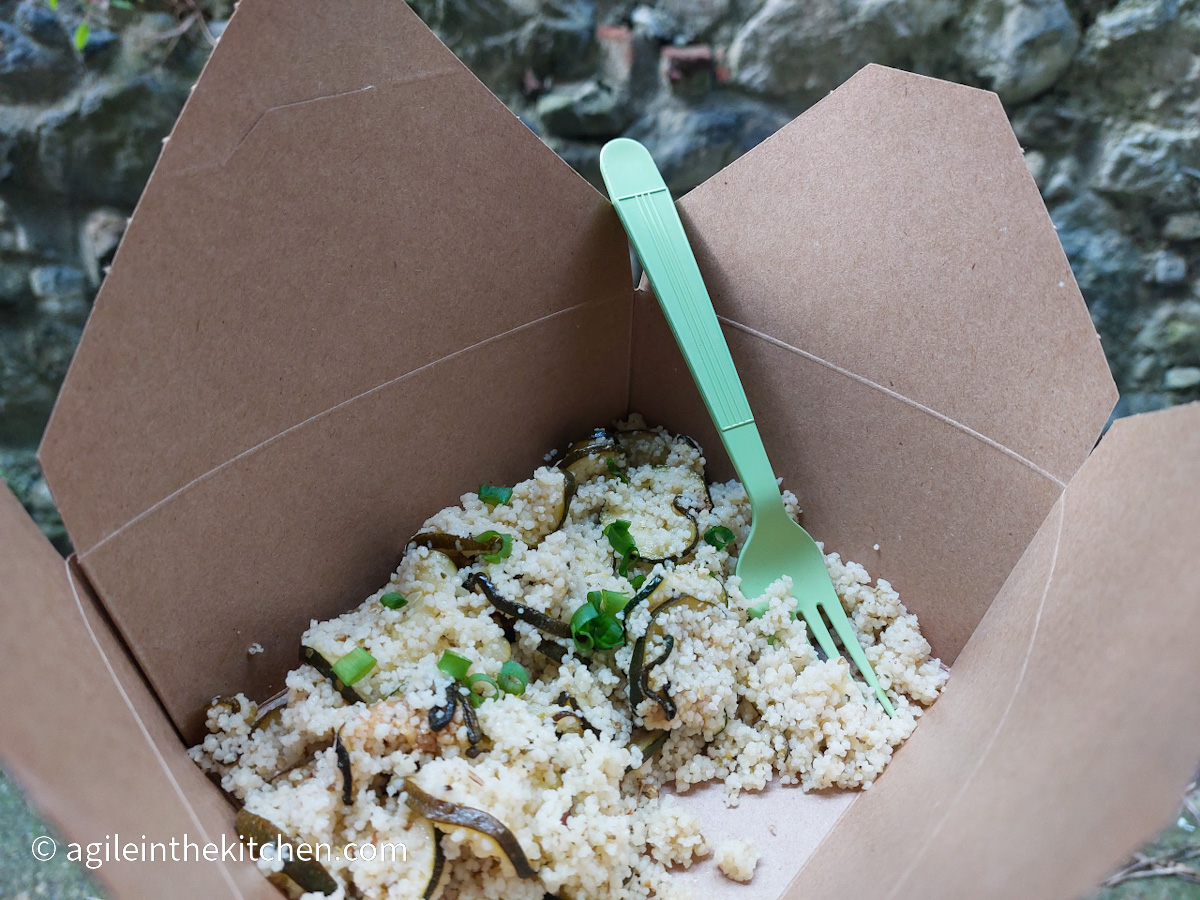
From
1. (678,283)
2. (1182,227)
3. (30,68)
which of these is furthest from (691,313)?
(30,68)

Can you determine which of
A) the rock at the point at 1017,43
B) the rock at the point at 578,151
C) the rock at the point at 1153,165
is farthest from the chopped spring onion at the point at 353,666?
the rock at the point at 1153,165

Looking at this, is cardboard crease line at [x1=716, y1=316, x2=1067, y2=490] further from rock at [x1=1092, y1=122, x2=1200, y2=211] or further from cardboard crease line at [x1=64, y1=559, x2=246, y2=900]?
rock at [x1=1092, y1=122, x2=1200, y2=211]

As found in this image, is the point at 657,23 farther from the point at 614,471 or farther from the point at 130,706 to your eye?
the point at 130,706

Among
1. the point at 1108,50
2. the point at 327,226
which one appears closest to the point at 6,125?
the point at 327,226

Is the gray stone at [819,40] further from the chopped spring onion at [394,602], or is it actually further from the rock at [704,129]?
the chopped spring onion at [394,602]

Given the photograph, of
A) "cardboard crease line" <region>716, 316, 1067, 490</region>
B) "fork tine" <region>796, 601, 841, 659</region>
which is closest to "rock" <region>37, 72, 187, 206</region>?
"cardboard crease line" <region>716, 316, 1067, 490</region>

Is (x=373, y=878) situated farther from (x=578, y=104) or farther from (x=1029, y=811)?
(x=578, y=104)
